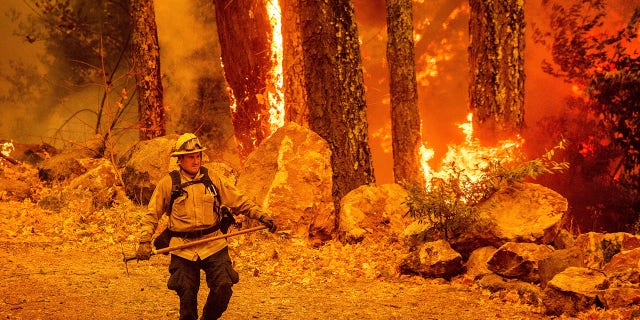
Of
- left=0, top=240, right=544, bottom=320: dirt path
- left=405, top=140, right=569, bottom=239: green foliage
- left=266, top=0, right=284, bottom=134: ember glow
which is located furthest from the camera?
left=266, top=0, right=284, bottom=134: ember glow

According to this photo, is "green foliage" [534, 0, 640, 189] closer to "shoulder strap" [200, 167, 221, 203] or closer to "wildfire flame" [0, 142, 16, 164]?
"shoulder strap" [200, 167, 221, 203]

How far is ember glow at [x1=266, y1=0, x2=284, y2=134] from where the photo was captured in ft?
42.2

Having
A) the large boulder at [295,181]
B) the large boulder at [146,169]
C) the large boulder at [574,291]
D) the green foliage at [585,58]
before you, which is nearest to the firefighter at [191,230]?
the large boulder at [574,291]

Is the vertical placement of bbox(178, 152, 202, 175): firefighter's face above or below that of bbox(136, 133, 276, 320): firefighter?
above

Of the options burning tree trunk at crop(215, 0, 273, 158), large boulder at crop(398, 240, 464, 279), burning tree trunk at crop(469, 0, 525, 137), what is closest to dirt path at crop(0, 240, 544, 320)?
large boulder at crop(398, 240, 464, 279)

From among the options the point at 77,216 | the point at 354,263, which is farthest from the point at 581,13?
the point at 77,216

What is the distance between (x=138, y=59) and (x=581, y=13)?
13.2 m

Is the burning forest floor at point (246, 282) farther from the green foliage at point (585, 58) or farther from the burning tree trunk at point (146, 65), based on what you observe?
the green foliage at point (585, 58)

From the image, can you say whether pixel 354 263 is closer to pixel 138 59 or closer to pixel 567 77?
pixel 138 59

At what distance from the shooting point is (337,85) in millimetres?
9836

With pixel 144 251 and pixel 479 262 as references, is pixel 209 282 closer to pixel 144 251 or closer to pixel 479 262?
pixel 144 251

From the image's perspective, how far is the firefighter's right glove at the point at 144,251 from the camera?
475cm

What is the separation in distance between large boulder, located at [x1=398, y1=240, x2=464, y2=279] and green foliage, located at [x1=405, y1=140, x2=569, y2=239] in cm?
33

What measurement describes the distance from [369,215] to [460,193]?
170 cm
